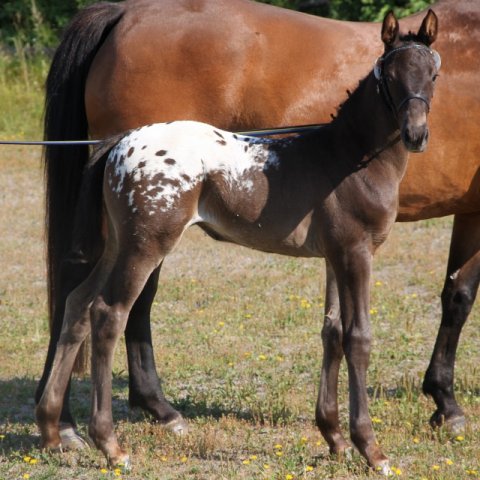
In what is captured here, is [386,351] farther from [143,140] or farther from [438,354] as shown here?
[143,140]

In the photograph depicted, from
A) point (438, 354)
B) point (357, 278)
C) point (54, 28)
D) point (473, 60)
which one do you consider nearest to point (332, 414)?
point (357, 278)

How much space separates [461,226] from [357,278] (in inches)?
58.6

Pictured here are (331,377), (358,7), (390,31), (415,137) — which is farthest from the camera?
(358,7)

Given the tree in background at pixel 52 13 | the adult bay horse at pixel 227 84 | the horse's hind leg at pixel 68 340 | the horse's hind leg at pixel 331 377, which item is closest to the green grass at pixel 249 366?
the horse's hind leg at pixel 331 377

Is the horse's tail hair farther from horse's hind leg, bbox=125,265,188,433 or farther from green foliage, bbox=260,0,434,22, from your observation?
green foliage, bbox=260,0,434,22

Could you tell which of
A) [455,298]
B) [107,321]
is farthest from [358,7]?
[107,321]

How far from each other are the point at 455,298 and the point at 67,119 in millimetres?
2395

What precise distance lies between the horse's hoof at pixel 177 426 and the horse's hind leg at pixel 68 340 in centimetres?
77

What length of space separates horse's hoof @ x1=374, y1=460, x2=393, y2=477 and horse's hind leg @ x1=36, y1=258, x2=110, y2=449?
4.81 ft

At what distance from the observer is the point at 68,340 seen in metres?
4.59

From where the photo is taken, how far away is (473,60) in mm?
5246

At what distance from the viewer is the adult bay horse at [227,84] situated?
5.21 meters

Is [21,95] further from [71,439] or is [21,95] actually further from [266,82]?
[71,439]

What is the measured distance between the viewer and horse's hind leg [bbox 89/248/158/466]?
432 centimetres
